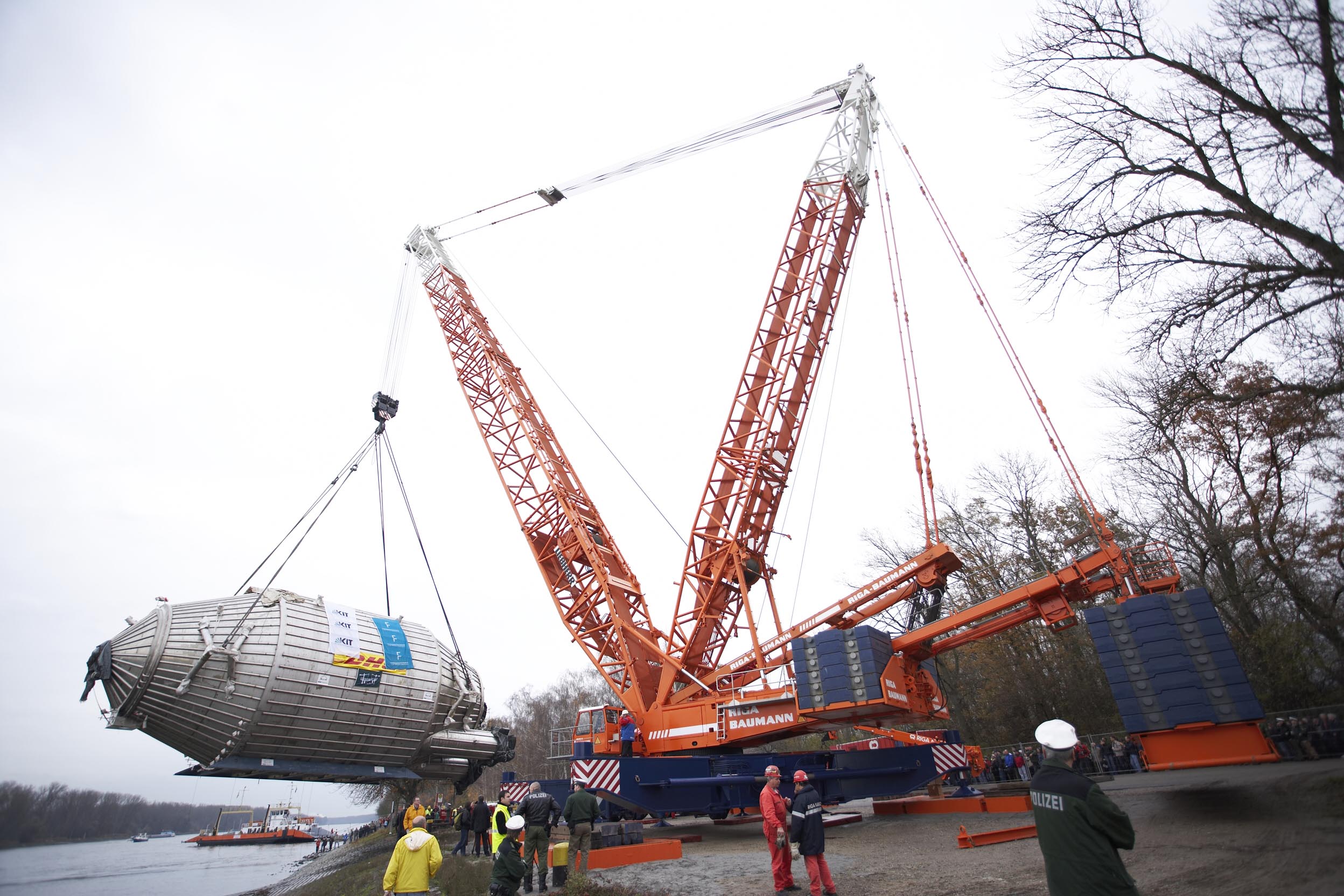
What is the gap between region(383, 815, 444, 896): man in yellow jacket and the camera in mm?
5469

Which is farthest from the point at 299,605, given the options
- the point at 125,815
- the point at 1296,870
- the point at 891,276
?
the point at 891,276

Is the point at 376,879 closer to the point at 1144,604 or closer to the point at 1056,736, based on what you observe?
the point at 1056,736

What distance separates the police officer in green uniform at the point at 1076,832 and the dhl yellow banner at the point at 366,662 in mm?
13258

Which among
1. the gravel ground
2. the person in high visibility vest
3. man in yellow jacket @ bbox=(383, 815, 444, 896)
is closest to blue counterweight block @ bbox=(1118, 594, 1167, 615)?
the gravel ground

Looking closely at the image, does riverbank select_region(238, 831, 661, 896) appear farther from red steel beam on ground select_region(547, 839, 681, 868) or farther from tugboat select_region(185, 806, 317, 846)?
tugboat select_region(185, 806, 317, 846)

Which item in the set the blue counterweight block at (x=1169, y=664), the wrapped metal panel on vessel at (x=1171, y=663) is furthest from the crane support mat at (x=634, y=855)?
the blue counterweight block at (x=1169, y=664)

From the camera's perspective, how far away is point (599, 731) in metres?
16.3

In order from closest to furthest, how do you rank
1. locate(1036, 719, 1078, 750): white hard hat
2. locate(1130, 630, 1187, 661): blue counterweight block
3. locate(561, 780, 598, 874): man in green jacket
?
locate(1036, 719, 1078, 750): white hard hat → locate(561, 780, 598, 874): man in green jacket → locate(1130, 630, 1187, 661): blue counterweight block

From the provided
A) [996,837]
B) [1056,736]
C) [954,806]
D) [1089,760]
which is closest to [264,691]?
[996,837]

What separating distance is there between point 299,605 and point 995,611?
1431cm

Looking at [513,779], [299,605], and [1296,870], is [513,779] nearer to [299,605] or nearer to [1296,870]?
[299,605]

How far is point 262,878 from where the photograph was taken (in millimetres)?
20094

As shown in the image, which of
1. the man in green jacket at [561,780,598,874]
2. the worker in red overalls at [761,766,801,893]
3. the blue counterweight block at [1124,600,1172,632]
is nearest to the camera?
the worker in red overalls at [761,766,801,893]

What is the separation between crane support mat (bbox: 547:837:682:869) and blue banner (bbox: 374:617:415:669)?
266 inches
